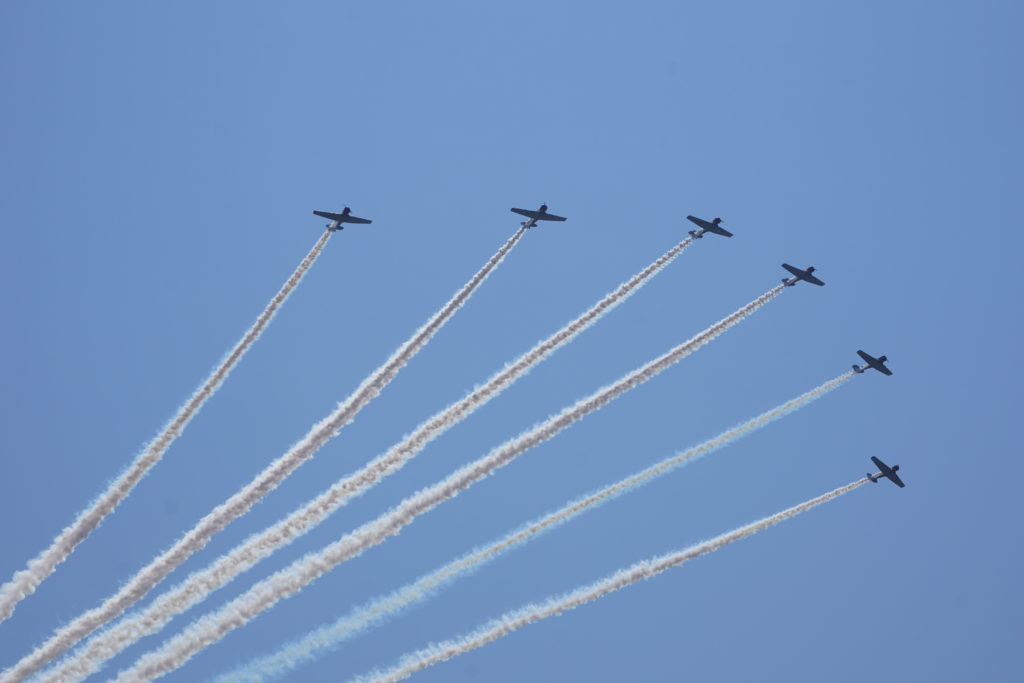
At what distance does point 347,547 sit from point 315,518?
1885 mm

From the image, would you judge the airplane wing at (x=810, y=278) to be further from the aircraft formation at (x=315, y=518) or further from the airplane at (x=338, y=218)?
the airplane at (x=338, y=218)

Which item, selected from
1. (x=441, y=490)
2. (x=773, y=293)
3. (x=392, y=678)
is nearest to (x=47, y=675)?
(x=392, y=678)

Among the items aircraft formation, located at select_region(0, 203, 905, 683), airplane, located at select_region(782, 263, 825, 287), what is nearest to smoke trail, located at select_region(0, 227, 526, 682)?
aircraft formation, located at select_region(0, 203, 905, 683)

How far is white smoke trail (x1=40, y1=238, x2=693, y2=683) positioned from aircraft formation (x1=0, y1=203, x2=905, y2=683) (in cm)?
4

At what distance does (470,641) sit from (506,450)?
7783 mm

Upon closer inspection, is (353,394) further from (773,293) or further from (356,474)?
(773,293)

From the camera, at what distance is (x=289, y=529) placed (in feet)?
169

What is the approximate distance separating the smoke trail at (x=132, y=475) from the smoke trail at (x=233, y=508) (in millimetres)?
2196

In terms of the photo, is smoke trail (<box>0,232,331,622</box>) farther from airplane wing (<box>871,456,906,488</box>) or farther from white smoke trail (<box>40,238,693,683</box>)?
airplane wing (<box>871,456,906,488</box>)

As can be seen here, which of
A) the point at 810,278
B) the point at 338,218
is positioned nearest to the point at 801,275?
the point at 810,278

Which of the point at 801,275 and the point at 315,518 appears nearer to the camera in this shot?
the point at 315,518

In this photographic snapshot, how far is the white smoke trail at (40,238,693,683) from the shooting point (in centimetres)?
4831

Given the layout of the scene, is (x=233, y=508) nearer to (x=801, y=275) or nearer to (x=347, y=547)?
(x=347, y=547)

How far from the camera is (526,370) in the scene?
57.7 metres
